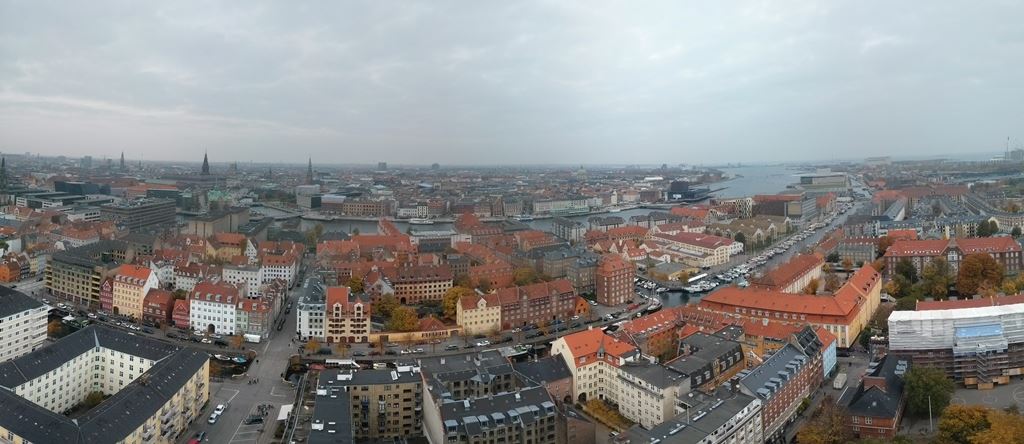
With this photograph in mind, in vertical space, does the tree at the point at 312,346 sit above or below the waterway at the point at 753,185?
below

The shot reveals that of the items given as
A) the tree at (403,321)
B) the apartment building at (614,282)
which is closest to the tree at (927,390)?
the apartment building at (614,282)

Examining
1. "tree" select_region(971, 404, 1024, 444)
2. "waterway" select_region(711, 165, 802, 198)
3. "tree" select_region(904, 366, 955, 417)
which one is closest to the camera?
"tree" select_region(971, 404, 1024, 444)

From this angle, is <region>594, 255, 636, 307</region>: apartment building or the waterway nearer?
<region>594, 255, 636, 307</region>: apartment building

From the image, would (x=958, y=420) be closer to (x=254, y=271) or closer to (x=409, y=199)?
(x=254, y=271)

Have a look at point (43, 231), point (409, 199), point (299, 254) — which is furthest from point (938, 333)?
point (409, 199)

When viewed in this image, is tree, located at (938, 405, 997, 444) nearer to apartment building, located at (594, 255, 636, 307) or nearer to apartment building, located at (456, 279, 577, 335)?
apartment building, located at (456, 279, 577, 335)

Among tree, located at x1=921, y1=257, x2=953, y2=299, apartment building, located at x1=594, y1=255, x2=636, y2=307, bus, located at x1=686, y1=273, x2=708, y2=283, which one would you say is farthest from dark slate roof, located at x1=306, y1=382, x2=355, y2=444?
tree, located at x1=921, y1=257, x2=953, y2=299

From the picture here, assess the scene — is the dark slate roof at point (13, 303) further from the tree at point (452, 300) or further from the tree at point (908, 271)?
the tree at point (908, 271)
